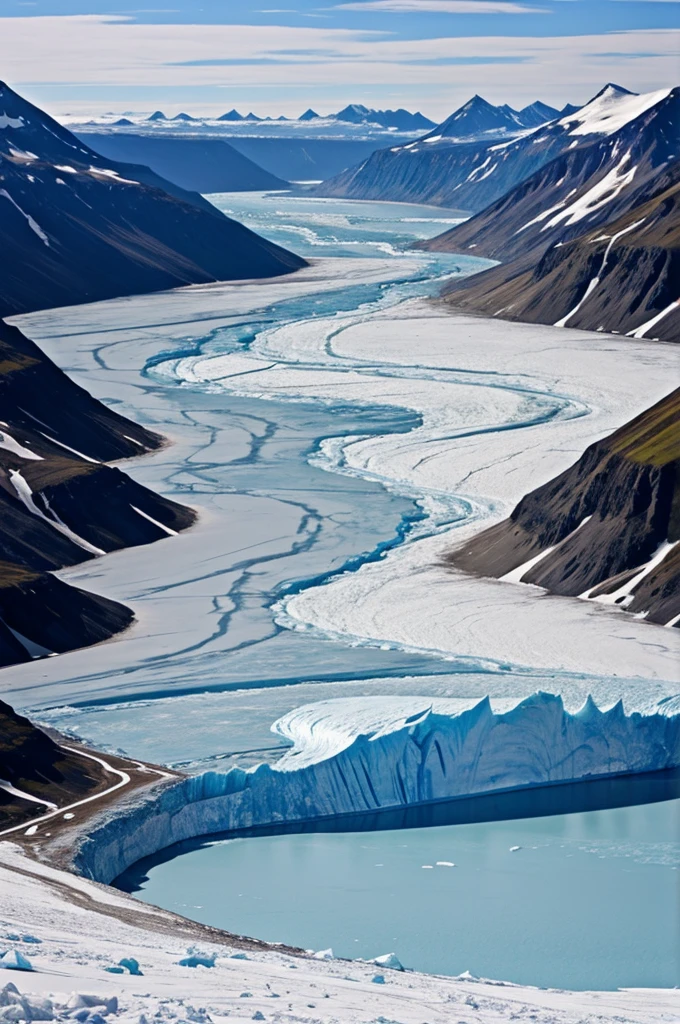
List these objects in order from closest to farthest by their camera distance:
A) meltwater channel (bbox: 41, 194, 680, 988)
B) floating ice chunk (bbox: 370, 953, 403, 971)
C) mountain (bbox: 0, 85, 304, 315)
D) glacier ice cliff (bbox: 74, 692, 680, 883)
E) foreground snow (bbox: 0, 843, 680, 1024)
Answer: foreground snow (bbox: 0, 843, 680, 1024), floating ice chunk (bbox: 370, 953, 403, 971), meltwater channel (bbox: 41, 194, 680, 988), glacier ice cliff (bbox: 74, 692, 680, 883), mountain (bbox: 0, 85, 304, 315)

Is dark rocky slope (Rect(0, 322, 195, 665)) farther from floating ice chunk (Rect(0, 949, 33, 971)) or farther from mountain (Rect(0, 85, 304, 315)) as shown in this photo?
mountain (Rect(0, 85, 304, 315))

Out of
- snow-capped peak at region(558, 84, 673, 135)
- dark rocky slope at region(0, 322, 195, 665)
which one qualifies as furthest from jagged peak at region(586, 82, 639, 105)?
dark rocky slope at region(0, 322, 195, 665)

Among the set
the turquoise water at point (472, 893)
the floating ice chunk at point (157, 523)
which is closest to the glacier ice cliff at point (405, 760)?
the turquoise water at point (472, 893)

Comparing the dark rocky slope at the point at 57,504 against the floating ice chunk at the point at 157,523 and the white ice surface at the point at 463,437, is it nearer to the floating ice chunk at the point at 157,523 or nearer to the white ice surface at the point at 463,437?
the floating ice chunk at the point at 157,523

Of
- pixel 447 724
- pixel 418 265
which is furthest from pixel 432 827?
pixel 418 265

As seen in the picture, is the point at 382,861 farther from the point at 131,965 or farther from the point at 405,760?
the point at 131,965

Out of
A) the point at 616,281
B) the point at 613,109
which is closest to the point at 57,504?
the point at 616,281
